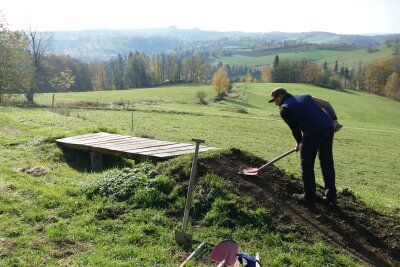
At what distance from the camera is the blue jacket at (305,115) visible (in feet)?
21.9

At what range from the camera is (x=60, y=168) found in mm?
9602

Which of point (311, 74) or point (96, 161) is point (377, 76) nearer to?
point (311, 74)

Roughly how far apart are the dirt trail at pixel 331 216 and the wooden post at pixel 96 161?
12.1 feet

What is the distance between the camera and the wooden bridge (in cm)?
884

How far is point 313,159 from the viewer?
22.2 ft

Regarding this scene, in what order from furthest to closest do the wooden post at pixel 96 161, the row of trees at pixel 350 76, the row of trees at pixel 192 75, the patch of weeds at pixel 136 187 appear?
the row of trees at pixel 350 76
the row of trees at pixel 192 75
the wooden post at pixel 96 161
the patch of weeds at pixel 136 187

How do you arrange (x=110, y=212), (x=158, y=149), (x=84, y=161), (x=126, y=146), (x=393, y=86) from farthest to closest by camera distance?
(x=393, y=86), (x=84, y=161), (x=126, y=146), (x=158, y=149), (x=110, y=212)

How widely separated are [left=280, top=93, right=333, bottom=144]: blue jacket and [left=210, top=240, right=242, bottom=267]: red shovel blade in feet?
8.54

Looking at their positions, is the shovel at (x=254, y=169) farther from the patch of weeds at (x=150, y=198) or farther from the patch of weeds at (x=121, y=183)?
the patch of weeds at (x=121, y=183)

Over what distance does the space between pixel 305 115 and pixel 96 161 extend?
5910 millimetres

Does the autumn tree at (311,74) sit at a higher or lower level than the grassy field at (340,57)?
lower

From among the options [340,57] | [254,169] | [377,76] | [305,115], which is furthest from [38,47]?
[340,57]

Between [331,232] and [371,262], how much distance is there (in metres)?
0.73

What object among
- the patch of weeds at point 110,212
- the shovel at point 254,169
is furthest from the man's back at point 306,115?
the patch of weeds at point 110,212
